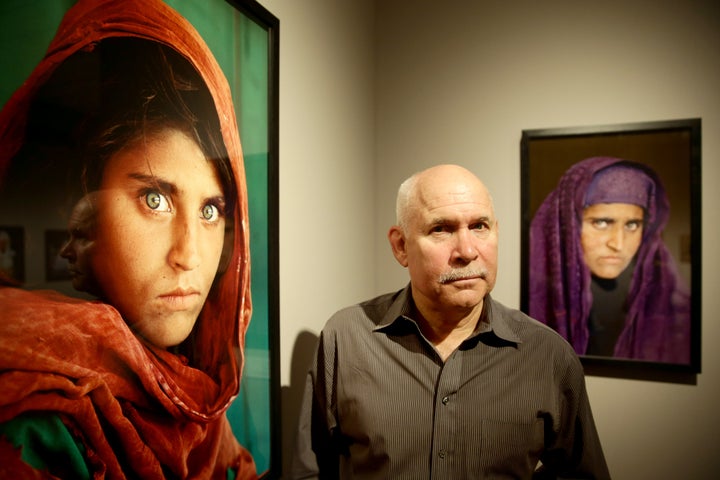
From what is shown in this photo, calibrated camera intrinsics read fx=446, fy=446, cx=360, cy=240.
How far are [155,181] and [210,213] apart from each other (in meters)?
0.15

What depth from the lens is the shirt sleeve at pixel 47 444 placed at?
20.7 inches

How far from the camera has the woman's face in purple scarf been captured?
1.54m

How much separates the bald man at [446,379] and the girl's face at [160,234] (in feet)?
1.54

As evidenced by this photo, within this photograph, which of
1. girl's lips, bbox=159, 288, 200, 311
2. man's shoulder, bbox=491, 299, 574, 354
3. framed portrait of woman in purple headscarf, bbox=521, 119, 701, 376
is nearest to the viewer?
girl's lips, bbox=159, 288, 200, 311

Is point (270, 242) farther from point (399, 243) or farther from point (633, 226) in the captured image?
point (633, 226)

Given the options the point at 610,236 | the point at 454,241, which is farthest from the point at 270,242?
the point at 610,236

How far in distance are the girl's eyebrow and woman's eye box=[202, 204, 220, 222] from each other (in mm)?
87

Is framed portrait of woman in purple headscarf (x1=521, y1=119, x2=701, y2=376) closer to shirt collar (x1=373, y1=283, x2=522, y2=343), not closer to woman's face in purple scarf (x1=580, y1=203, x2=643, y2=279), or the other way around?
woman's face in purple scarf (x1=580, y1=203, x2=643, y2=279)

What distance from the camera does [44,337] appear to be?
549 mm

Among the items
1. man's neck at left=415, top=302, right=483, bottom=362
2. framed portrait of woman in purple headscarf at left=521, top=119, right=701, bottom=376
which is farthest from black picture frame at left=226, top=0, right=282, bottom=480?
framed portrait of woman in purple headscarf at left=521, top=119, right=701, bottom=376

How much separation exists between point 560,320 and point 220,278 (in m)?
1.28

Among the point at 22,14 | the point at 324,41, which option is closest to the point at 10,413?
the point at 22,14

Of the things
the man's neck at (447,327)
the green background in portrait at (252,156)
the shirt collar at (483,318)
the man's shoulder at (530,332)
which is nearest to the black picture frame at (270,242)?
the green background in portrait at (252,156)

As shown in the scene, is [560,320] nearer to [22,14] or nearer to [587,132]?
[587,132]
